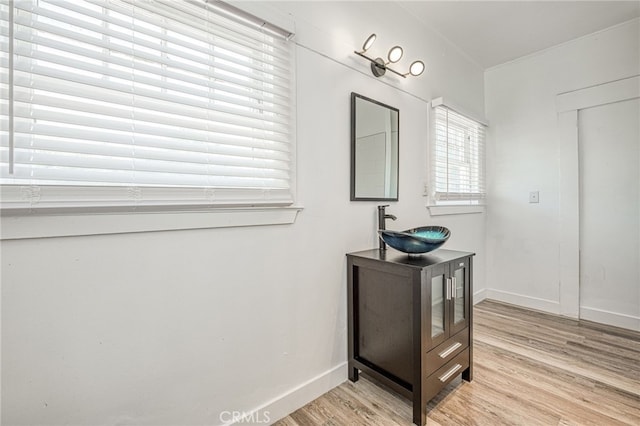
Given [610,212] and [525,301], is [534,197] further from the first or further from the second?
[525,301]

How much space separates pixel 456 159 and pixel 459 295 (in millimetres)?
1581

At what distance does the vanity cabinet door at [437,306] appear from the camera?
4.87ft

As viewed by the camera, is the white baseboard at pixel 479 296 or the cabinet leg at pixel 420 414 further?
the white baseboard at pixel 479 296

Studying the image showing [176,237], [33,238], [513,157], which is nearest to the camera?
[33,238]

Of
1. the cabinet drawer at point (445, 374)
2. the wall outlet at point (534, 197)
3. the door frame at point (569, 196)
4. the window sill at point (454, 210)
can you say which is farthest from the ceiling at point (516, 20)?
the cabinet drawer at point (445, 374)

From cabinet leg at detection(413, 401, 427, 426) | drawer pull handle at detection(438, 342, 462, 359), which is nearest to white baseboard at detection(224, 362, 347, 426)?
cabinet leg at detection(413, 401, 427, 426)

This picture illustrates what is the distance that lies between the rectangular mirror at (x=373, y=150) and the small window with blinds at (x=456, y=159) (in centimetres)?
59

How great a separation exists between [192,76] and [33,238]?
81 centimetres

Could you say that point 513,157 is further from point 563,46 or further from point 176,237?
point 176,237

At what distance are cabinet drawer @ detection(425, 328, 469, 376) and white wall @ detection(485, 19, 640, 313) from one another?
6.02ft

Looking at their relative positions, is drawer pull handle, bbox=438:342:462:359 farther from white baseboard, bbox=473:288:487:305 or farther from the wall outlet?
the wall outlet

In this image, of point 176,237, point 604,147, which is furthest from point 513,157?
point 176,237

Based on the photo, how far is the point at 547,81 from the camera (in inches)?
114

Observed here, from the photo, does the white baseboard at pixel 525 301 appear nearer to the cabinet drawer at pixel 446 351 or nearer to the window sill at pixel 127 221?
the cabinet drawer at pixel 446 351
